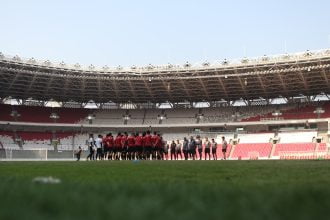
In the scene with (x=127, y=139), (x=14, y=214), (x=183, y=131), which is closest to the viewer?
(x=14, y=214)

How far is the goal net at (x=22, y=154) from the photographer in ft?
118

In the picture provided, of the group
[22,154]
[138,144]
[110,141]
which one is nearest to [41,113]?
[22,154]

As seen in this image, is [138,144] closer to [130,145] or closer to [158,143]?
[130,145]

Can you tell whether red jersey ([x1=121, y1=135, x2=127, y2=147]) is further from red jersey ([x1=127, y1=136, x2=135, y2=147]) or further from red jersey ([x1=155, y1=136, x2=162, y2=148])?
red jersey ([x1=155, y1=136, x2=162, y2=148])

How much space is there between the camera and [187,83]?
169 feet

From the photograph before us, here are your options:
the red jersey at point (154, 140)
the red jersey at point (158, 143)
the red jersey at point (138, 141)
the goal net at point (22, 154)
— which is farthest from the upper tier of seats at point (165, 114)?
the red jersey at point (138, 141)

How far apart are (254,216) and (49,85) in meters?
52.3

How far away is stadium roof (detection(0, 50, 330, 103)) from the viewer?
149 feet

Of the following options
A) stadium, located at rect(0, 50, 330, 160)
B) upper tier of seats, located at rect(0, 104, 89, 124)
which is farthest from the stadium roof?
upper tier of seats, located at rect(0, 104, 89, 124)

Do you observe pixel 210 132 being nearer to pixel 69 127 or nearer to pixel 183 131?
pixel 183 131

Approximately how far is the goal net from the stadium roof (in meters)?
11.7

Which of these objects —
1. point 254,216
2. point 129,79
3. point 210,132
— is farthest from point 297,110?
point 254,216

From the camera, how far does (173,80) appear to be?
51219 mm

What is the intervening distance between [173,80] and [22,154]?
19862 mm
